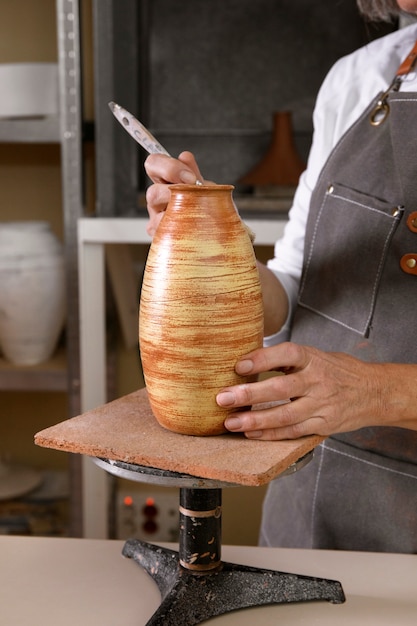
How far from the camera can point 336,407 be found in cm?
90

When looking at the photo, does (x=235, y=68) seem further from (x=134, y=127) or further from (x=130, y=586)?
(x=130, y=586)

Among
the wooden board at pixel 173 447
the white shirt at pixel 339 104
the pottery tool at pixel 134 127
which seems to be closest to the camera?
the wooden board at pixel 173 447

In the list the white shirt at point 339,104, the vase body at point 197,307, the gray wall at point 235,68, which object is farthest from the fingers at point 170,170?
the gray wall at point 235,68

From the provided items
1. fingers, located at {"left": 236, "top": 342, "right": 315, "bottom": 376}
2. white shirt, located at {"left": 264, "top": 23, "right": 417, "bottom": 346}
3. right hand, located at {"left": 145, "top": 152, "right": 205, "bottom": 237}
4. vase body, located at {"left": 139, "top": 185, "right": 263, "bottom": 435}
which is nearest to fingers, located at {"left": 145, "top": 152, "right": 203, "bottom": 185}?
right hand, located at {"left": 145, "top": 152, "right": 205, "bottom": 237}

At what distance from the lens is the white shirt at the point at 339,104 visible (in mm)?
1329

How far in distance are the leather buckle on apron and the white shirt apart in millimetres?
43

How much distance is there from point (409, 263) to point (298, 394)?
1.30 feet

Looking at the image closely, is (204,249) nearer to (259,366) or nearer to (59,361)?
(259,366)

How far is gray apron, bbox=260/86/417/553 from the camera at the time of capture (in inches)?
46.8

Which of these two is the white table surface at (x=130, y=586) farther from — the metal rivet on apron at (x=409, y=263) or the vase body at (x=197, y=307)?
the metal rivet on apron at (x=409, y=263)

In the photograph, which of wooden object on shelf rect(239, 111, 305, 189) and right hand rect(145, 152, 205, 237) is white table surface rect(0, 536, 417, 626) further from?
wooden object on shelf rect(239, 111, 305, 189)

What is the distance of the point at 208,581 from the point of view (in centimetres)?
92

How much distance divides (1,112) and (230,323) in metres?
1.33

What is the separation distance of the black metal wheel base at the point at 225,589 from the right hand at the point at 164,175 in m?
0.47
